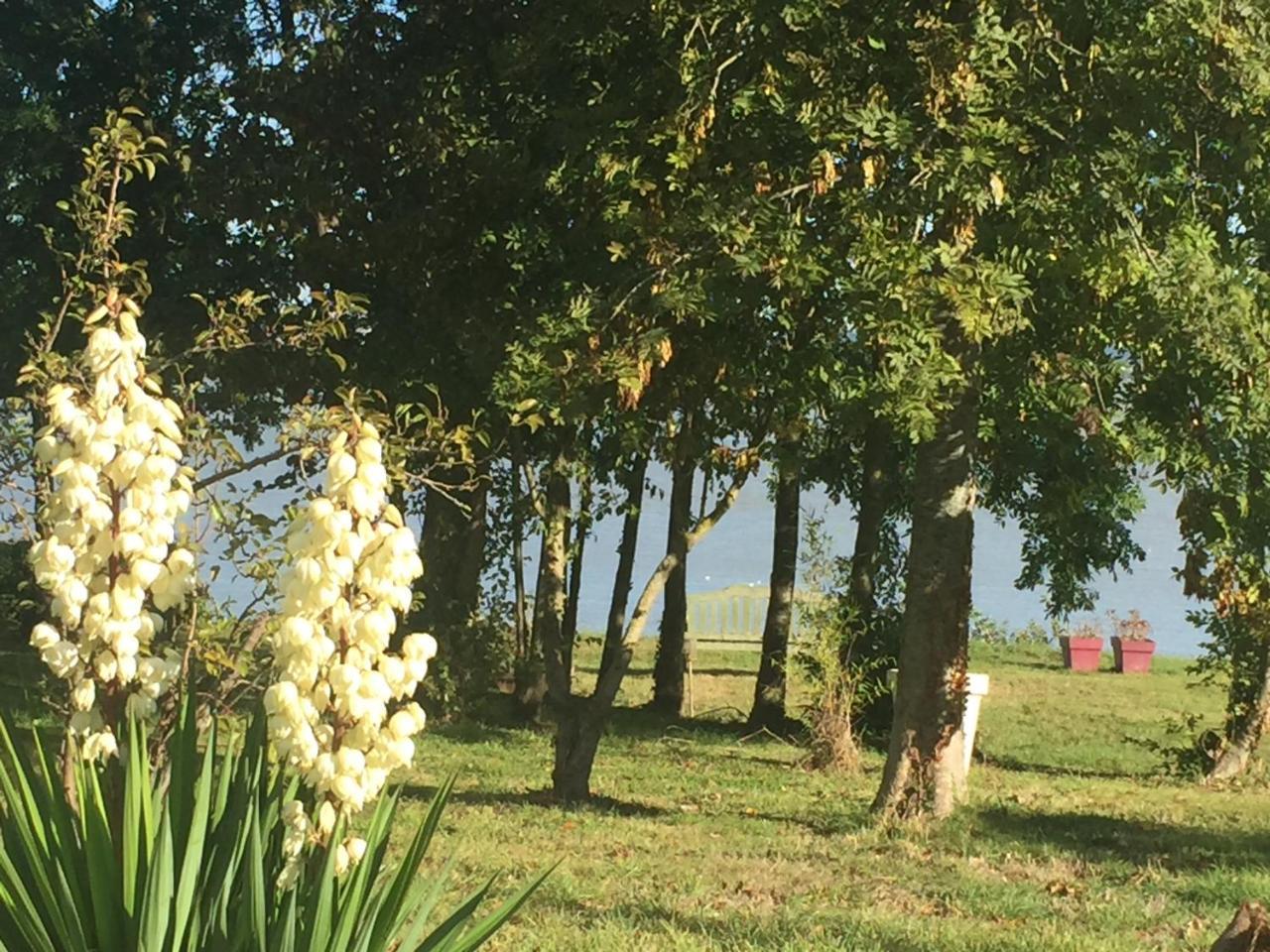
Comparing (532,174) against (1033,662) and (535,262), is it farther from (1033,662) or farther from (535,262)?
(1033,662)

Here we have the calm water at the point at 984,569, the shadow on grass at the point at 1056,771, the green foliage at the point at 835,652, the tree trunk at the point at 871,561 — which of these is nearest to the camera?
the green foliage at the point at 835,652

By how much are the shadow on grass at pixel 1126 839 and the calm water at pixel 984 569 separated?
12.0 m

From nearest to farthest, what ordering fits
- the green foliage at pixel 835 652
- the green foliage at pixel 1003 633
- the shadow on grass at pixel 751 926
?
the shadow on grass at pixel 751 926 < the green foliage at pixel 835 652 < the green foliage at pixel 1003 633

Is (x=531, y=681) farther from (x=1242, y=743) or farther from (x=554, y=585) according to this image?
(x=1242, y=743)

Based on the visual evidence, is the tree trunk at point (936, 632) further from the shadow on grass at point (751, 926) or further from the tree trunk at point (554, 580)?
the shadow on grass at point (751, 926)

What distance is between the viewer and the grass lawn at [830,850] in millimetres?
7066

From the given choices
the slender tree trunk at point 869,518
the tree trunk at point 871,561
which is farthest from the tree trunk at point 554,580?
the slender tree trunk at point 869,518

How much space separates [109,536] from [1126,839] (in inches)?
327

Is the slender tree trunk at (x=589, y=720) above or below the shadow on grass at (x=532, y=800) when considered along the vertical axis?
above

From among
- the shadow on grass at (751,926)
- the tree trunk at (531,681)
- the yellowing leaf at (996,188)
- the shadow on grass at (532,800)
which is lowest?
the shadow on grass at (532,800)

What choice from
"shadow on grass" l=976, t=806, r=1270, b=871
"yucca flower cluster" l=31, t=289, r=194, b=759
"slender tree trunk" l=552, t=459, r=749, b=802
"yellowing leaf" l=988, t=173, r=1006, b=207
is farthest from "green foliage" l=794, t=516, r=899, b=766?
"yucca flower cluster" l=31, t=289, r=194, b=759

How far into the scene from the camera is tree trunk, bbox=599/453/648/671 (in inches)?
581

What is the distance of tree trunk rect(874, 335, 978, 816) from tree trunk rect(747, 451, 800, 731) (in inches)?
259

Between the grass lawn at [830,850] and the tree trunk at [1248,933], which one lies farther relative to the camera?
the grass lawn at [830,850]
